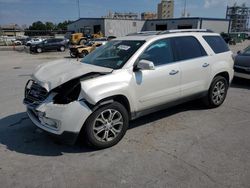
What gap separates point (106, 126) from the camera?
141 inches

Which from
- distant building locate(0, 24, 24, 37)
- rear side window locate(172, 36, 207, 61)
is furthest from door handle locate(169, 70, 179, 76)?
distant building locate(0, 24, 24, 37)

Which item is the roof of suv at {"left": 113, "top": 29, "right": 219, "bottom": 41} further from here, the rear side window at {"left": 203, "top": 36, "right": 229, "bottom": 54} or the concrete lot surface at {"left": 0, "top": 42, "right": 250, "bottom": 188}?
the concrete lot surface at {"left": 0, "top": 42, "right": 250, "bottom": 188}

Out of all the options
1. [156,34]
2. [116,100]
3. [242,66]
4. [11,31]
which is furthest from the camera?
[11,31]

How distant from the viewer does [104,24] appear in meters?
44.2

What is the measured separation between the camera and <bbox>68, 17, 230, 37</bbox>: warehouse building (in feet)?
148

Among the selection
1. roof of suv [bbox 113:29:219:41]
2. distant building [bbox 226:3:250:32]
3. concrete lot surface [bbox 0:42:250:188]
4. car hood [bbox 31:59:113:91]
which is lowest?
concrete lot surface [bbox 0:42:250:188]

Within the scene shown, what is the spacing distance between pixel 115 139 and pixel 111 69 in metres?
1.12

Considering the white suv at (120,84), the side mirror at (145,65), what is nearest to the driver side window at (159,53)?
the white suv at (120,84)

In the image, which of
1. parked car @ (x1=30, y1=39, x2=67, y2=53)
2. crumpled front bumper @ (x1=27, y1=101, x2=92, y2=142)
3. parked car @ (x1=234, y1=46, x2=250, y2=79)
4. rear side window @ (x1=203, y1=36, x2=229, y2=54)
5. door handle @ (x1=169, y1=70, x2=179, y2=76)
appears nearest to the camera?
crumpled front bumper @ (x1=27, y1=101, x2=92, y2=142)

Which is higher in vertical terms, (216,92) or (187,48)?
(187,48)

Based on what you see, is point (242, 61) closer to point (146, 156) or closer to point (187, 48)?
point (187, 48)

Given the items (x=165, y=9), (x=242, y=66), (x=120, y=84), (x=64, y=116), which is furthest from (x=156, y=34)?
(x=165, y=9)

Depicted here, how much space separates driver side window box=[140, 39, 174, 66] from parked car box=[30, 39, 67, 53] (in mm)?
26016

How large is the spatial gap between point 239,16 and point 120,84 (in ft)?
372
